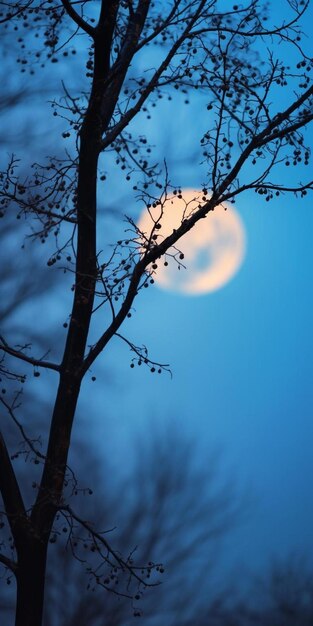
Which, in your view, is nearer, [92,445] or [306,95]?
[306,95]

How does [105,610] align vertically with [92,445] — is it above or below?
below

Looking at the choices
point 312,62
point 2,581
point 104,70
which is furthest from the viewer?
point 2,581

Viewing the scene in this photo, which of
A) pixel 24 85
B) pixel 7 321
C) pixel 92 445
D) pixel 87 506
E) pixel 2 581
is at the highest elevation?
pixel 24 85

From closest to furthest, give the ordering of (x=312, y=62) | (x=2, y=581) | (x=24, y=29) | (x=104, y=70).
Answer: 1. (x=104, y=70)
2. (x=312, y=62)
3. (x=2, y=581)
4. (x=24, y=29)

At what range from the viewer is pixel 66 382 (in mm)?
3131

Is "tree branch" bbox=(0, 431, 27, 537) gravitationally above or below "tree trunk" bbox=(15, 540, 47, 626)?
above

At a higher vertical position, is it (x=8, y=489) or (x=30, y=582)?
(x=8, y=489)

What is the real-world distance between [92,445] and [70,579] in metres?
0.76

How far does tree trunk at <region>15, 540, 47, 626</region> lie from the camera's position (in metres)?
3.07

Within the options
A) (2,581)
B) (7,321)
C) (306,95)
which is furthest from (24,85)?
(2,581)

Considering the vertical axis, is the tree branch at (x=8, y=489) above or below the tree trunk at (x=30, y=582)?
above

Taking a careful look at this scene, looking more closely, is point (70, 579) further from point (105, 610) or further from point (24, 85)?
point (24, 85)

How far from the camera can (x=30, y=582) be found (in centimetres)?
307

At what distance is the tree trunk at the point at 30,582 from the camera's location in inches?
121
